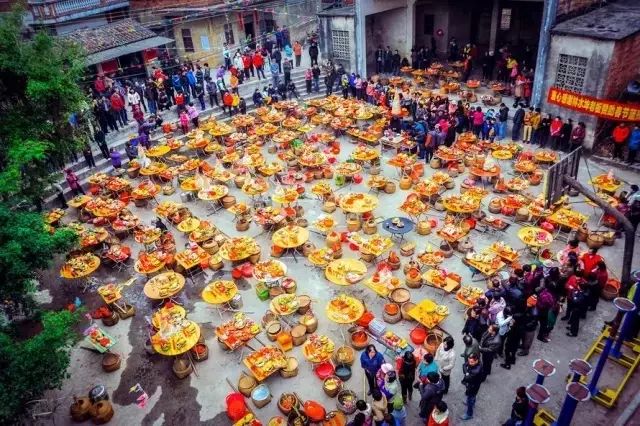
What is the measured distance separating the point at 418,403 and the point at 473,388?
4.84ft

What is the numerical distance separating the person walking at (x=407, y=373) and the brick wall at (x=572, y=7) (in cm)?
1641

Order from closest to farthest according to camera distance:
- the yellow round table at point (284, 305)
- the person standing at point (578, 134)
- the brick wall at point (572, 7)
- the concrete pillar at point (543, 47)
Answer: the yellow round table at point (284, 305)
the person standing at point (578, 134)
the concrete pillar at point (543, 47)
the brick wall at point (572, 7)

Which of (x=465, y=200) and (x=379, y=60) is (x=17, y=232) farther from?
(x=379, y=60)


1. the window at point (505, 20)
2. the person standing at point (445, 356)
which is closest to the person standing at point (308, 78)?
the window at point (505, 20)

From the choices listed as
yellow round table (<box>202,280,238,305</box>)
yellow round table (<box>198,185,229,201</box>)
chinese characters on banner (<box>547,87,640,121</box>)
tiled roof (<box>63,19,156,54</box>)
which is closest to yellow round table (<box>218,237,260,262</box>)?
yellow round table (<box>202,280,238,305</box>)

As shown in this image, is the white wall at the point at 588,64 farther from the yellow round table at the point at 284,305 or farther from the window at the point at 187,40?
the window at the point at 187,40

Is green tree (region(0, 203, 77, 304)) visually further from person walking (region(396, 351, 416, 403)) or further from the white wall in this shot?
the white wall

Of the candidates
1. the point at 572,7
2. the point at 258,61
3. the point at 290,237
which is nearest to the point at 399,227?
the point at 290,237

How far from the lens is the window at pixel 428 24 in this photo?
29297mm

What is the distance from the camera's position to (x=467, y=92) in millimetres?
24906

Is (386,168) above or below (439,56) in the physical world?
below

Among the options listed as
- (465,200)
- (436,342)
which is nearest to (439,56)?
(465,200)

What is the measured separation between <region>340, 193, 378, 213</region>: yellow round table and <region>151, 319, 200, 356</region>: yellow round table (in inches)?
249

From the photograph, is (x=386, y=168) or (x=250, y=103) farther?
(x=250, y=103)
